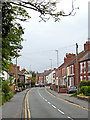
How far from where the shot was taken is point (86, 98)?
96.9ft

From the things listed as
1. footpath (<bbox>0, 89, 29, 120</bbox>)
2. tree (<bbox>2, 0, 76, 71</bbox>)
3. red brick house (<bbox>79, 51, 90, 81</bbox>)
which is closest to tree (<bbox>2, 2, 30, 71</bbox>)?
tree (<bbox>2, 0, 76, 71</bbox>)

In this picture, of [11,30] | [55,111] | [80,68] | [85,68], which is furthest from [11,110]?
[80,68]

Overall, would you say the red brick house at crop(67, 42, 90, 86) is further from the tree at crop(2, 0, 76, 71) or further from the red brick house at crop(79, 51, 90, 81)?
the tree at crop(2, 0, 76, 71)

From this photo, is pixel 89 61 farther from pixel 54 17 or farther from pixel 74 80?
pixel 54 17

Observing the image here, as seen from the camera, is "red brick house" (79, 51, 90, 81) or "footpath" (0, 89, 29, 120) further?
"red brick house" (79, 51, 90, 81)

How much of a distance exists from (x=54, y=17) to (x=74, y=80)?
55848 millimetres

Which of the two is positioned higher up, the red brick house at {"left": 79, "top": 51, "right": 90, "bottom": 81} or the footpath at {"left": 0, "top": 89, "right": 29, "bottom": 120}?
the red brick house at {"left": 79, "top": 51, "right": 90, "bottom": 81}

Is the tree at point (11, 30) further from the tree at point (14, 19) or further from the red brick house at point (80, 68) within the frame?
the red brick house at point (80, 68)

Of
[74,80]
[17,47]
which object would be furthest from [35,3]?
[74,80]

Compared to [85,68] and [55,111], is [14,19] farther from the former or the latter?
[85,68]

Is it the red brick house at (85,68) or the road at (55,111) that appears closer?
the road at (55,111)

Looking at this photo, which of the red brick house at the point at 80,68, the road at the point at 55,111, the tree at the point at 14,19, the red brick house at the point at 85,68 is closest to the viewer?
the tree at the point at 14,19

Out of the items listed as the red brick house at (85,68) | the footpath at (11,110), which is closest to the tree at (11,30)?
the footpath at (11,110)

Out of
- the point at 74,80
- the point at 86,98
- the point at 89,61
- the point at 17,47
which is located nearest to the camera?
the point at 17,47
